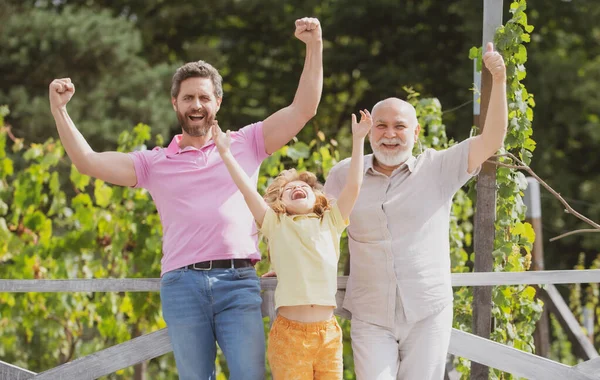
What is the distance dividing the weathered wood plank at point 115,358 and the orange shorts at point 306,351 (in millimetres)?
471

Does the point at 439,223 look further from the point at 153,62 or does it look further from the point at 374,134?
the point at 153,62

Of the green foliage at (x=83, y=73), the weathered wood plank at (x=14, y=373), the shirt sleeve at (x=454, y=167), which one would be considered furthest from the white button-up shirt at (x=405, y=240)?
Answer: the green foliage at (x=83, y=73)

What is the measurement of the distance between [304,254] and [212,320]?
0.36m

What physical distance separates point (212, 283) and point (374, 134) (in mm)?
698

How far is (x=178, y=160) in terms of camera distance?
2.98 m

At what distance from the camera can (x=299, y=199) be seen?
115 inches

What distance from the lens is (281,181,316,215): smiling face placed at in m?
2.91

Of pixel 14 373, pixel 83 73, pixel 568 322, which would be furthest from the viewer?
pixel 83 73

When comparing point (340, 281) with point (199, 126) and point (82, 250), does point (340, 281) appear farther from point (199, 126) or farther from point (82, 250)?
point (82, 250)

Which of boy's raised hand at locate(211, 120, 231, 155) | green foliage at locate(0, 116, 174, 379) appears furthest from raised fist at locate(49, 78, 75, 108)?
green foliage at locate(0, 116, 174, 379)

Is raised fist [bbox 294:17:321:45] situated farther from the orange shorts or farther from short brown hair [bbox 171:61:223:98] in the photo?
the orange shorts

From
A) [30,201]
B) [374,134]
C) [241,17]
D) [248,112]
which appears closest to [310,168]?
[30,201]

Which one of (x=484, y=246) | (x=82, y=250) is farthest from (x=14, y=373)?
(x=82, y=250)

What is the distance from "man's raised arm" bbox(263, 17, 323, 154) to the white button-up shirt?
0.30m
